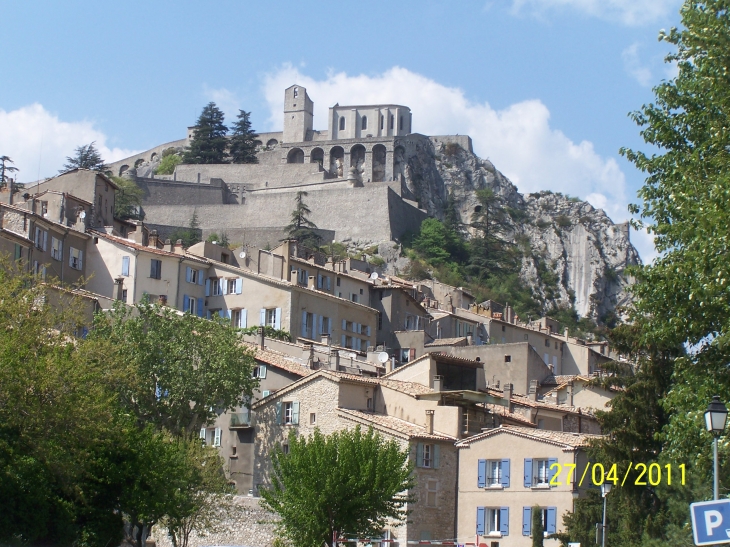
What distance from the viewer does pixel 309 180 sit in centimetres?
12500

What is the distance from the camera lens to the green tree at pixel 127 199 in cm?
9693

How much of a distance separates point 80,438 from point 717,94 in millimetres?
16899

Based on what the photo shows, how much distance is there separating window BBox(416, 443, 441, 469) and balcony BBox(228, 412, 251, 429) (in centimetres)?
695

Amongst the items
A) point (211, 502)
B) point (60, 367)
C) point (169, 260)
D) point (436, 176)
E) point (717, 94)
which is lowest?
point (211, 502)

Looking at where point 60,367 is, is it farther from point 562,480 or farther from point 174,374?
point 562,480

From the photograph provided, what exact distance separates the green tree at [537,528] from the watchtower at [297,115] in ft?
373

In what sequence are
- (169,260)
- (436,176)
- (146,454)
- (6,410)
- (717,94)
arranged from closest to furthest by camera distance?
(717,94) → (6,410) → (146,454) → (169,260) → (436,176)

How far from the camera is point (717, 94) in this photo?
22.8m

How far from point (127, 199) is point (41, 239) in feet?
164

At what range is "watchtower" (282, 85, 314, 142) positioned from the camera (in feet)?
489

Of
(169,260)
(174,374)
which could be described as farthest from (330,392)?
(169,260)

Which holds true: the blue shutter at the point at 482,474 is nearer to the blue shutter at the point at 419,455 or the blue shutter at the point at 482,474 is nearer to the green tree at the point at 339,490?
the blue shutter at the point at 419,455

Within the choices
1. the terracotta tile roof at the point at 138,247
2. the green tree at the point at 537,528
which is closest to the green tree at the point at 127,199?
the terracotta tile roof at the point at 138,247
